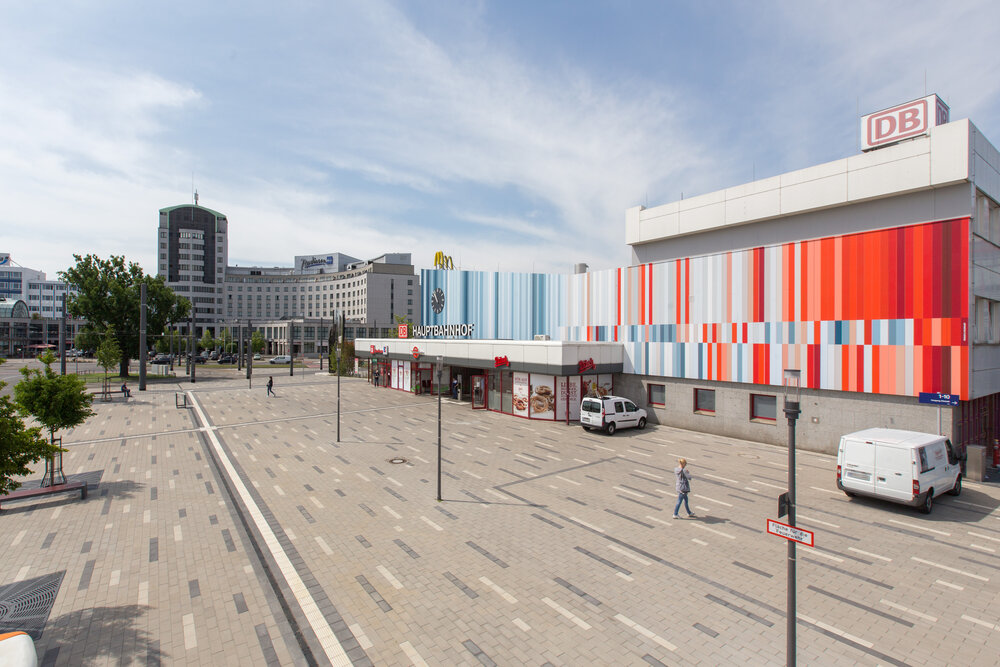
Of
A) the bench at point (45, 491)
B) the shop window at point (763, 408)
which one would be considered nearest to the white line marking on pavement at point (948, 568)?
the shop window at point (763, 408)

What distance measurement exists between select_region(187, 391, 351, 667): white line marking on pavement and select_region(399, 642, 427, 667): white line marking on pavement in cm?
90

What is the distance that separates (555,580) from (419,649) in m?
3.39

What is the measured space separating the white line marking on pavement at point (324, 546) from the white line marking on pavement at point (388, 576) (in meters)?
1.55

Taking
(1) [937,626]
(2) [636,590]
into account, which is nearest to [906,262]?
(1) [937,626]

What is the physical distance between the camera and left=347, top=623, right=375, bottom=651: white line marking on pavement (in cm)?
791

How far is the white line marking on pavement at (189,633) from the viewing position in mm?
7895

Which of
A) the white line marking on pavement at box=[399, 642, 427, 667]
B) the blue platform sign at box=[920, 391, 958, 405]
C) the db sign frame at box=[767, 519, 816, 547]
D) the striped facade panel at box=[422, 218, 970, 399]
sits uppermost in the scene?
the striped facade panel at box=[422, 218, 970, 399]

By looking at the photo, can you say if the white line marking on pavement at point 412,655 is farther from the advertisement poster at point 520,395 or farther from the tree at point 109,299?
the tree at point 109,299

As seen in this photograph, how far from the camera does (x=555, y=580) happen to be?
10000 mm

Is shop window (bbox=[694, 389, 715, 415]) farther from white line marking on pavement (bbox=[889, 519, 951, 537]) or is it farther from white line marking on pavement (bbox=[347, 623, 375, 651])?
white line marking on pavement (bbox=[347, 623, 375, 651])

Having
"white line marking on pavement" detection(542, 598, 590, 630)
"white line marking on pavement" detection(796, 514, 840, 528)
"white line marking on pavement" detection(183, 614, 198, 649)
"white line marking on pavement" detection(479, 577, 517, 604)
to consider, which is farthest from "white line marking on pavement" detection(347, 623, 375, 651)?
"white line marking on pavement" detection(796, 514, 840, 528)

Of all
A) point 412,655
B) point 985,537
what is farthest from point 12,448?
point 985,537

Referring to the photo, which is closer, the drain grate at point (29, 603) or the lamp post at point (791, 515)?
the lamp post at point (791, 515)

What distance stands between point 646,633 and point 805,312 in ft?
61.8
